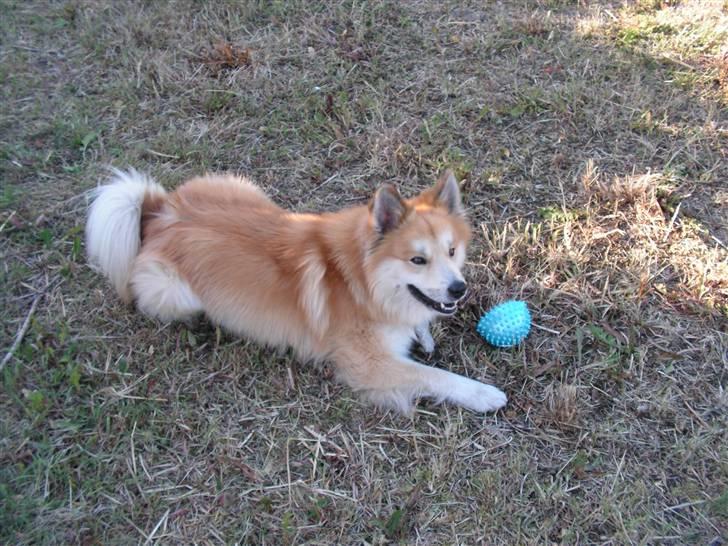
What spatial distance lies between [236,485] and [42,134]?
2909 millimetres

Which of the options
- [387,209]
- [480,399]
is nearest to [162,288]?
[387,209]

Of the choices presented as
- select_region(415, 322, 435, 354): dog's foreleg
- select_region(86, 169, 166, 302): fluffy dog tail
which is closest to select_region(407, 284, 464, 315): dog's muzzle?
select_region(415, 322, 435, 354): dog's foreleg

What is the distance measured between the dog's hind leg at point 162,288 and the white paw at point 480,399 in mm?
1327

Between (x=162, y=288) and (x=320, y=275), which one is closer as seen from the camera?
(x=320, y=275)

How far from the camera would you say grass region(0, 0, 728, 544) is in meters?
2.36

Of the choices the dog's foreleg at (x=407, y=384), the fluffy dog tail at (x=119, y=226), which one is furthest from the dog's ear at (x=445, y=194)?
the fluffy dog tail at (x=119, y=226)

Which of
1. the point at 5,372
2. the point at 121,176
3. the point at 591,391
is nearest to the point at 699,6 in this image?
the point at 591,391

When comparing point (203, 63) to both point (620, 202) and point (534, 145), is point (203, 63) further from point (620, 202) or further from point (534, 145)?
point (620, 202)

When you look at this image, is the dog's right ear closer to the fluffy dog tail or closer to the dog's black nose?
the dog's black nose

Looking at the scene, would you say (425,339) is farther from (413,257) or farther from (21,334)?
(21,334)

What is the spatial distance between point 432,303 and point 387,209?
0.48 meters

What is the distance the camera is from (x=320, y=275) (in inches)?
106

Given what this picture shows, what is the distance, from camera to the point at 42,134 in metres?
3.97

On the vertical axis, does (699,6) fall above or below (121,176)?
above
